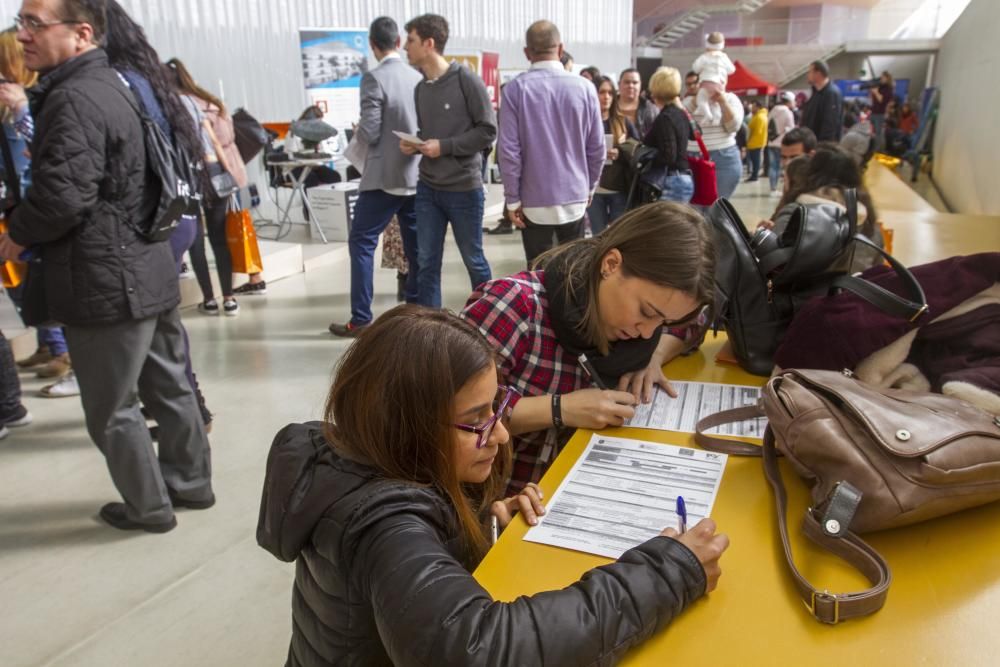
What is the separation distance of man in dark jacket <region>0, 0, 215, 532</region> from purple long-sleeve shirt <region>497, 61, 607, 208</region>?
1933 mm

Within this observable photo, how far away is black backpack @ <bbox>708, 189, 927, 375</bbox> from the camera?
163 centimetres

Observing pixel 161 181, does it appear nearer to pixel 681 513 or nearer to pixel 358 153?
pixel 681 513

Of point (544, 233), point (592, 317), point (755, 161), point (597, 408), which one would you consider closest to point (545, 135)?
point (544, 233)

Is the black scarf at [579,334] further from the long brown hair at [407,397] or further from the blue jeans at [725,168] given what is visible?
the blue jeans at [725,168]

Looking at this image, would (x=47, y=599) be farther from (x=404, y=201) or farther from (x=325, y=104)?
(x=325, y=104)

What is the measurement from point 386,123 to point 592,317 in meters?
2.88

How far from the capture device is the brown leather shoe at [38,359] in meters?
3.61

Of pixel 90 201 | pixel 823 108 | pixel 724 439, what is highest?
pixel 823 108

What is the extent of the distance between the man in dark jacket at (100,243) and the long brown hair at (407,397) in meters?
1.29

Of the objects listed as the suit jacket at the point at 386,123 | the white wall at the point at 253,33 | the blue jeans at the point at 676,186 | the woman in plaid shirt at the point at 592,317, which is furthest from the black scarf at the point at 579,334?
the white wall at the point at 253,33

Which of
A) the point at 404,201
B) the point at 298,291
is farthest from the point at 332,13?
the point at 404,201

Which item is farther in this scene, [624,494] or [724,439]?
[724,439]

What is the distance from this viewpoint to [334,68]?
7.92 metres

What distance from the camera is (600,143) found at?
3.83 m
